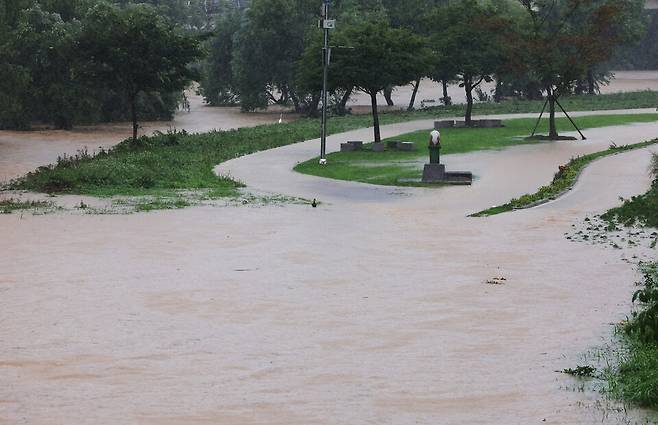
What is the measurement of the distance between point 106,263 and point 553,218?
458 inches

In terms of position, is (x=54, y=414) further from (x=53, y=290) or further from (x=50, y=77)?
(x=50, y=77)

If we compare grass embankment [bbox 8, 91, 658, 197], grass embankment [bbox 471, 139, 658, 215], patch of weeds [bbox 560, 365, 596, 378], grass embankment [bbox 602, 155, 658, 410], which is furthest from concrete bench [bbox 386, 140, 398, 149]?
patch of weeds [bbox 560, 365, 596, 378]

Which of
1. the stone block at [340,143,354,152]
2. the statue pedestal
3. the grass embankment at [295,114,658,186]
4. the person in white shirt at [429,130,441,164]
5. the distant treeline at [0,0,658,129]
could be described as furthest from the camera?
the distant treeline at [0,0,658,129]

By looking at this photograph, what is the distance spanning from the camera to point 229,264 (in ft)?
73.0

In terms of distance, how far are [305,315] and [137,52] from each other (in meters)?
38.4

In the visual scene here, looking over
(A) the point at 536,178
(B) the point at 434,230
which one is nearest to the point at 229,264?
(B) the point at 434,230

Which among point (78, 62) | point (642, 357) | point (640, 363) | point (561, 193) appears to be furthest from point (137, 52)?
point (640, 363)

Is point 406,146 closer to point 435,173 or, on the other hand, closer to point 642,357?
point 435,173

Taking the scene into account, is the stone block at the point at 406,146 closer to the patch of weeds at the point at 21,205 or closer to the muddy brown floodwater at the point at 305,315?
the muddy brown floodwater at the point at 305,315

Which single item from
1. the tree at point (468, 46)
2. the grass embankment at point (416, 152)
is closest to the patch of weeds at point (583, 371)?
the grass embankment at point (416, 152)

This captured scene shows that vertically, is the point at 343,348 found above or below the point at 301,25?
below

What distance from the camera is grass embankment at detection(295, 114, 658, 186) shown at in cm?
4031

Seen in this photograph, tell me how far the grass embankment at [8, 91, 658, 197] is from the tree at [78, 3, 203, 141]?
119 inches

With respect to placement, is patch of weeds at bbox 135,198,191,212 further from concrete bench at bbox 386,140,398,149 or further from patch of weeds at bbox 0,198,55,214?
concrete bench at bbox 386,140,398,149
